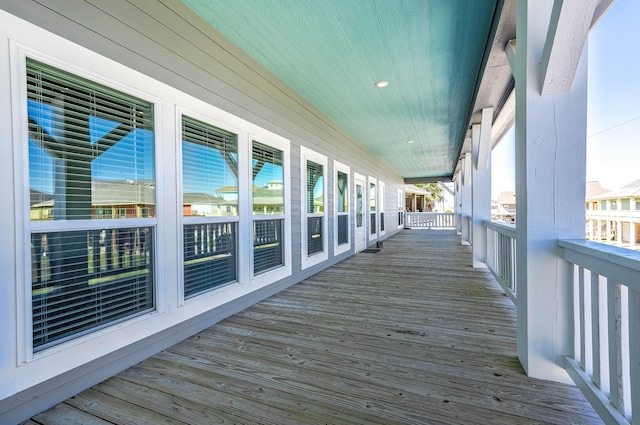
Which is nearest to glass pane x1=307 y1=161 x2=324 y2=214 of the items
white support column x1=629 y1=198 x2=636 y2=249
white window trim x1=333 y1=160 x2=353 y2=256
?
white window trim x1=333 y1=160 x2=353 y2=256

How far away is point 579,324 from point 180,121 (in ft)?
10.1

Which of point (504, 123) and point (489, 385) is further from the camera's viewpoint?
point (504, 123)

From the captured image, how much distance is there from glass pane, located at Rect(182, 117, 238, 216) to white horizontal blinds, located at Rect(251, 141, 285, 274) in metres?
0.36

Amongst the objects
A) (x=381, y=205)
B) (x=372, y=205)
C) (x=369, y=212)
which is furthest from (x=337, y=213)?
(x=381, y=205)

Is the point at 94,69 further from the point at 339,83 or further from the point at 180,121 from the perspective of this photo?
the point at 339,83

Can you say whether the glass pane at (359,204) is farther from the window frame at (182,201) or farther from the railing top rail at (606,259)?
the railing top rail at (606,259)

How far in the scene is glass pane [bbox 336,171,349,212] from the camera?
5.83 m

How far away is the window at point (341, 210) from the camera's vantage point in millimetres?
5598

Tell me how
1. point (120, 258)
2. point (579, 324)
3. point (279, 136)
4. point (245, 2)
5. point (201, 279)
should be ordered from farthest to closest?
1. point (279, 136)
2. point (201, 279)
3. point (245, 2)
4. point (120, 258)
5. point (579, 324)

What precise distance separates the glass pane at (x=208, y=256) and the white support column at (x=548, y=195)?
8.18 ft

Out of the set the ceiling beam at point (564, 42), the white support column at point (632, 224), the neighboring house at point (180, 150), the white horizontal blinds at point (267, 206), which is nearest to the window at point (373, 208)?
the neighboring house at point (180, 150)

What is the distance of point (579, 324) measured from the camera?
165cm

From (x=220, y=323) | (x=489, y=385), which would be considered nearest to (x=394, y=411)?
(x=489, y=385)

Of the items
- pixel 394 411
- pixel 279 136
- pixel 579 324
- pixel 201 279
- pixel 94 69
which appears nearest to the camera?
pixel 394 411
